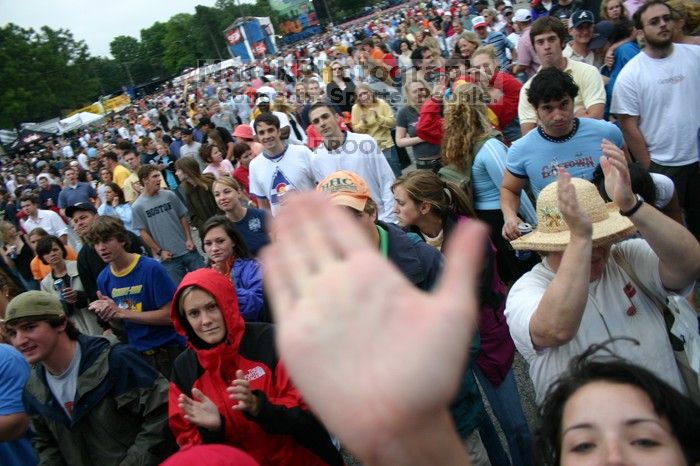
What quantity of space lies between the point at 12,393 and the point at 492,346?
2.46 meters

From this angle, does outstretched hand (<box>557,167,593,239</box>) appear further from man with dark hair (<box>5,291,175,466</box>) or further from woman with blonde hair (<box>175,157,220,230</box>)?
woman with blonde hair (<box>175,157,220,230</box>)

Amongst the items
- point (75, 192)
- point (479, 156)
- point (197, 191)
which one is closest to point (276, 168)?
point (197, 191)

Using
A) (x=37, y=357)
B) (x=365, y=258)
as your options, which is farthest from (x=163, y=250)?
(x=365, y=258)

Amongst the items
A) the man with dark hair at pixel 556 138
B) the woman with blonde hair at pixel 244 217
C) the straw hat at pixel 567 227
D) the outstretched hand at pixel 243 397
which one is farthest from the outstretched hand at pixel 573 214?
the woman with blonde hair at pixel 244 217

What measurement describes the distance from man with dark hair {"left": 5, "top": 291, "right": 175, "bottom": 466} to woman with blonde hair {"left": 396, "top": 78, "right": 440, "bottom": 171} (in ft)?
12.7

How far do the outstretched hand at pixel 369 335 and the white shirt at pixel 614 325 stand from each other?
4.11 ft

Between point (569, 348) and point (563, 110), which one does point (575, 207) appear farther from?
point (563, 110)

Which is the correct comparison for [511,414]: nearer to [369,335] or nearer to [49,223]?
[369,335]

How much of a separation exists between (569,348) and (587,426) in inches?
20.7

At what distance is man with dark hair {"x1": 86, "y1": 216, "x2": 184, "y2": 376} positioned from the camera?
12.9 ft

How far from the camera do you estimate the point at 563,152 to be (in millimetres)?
3406

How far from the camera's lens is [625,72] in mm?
4066

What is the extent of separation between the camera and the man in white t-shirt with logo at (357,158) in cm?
492

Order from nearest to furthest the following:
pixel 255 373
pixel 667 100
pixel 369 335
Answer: pixel 369 335, pixel 255 373, pixel 667 100
